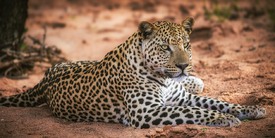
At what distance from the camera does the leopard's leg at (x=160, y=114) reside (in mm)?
4318

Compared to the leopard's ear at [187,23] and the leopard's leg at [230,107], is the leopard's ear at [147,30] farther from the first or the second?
the leopard's leg at [230,107]

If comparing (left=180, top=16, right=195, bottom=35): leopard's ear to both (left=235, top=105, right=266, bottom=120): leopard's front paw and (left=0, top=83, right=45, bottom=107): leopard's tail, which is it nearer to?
(left=235, top=105, right=266, bottom=120): leopard's front paw

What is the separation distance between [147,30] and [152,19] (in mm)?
9868

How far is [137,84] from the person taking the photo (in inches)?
190

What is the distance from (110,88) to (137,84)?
1.84 feet

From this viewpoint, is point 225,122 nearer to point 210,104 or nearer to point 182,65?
point 210,104

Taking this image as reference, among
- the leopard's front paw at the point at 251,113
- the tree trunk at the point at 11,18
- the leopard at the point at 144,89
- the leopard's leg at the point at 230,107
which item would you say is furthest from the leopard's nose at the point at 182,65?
the tree trunk at the point at 11,18

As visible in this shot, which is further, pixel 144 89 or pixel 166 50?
pixel 144 89

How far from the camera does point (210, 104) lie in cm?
522

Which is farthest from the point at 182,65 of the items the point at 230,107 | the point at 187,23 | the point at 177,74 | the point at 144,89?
the point at 230,107

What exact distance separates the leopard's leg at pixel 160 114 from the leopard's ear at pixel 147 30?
99 centimetres

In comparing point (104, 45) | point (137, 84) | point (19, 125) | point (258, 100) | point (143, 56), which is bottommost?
point (19, 125)

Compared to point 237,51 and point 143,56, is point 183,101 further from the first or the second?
point 237,51

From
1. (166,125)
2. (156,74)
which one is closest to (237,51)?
(156,74)
